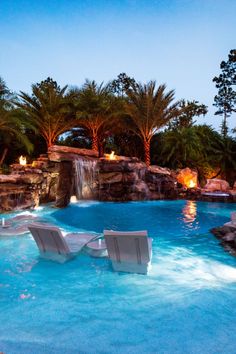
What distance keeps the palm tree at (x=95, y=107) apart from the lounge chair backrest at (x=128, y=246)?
1656cm

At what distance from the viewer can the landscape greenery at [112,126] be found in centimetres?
2117

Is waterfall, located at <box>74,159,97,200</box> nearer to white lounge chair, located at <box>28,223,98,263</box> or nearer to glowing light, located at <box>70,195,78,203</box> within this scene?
glowing light, located at <box>70,195,78,203</box>

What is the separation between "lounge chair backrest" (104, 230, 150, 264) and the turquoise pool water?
1.10 ft

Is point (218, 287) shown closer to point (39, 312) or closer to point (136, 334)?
point (136, 334)

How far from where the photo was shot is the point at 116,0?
Result: 22.1 meters

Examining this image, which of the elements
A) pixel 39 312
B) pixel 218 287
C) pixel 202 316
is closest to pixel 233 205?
pixel 218 287

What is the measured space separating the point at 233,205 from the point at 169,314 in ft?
46.0

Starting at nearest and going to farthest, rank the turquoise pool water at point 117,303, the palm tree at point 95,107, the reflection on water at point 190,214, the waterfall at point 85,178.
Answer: the turquoise pool water at point 117,303 → the reflection on water at point 190,214 → the waterfall at point 85,178 → the palm tree at point 95,107

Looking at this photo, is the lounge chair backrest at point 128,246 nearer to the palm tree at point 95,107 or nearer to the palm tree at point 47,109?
the palm tree at point 95,107

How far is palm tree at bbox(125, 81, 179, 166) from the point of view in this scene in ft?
71.2

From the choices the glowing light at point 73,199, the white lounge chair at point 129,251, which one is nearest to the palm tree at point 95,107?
the glowing light at point 73,199

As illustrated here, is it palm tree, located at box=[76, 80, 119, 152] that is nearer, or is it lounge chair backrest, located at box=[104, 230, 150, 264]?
lounge chair backrest, located at box=[104, 230, 150, 264]

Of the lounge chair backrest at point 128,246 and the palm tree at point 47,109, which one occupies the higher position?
the palm tree at point 47,109

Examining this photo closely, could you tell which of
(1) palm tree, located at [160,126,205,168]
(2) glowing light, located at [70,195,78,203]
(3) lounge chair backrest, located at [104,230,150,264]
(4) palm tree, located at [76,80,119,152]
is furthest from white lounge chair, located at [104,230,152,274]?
(1) palm tree, located at [160,126,205,168]
